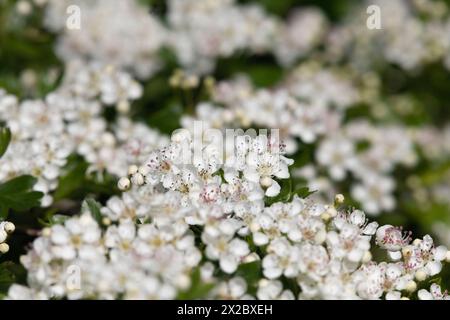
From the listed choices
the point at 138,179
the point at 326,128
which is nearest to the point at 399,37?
the point at 326,128

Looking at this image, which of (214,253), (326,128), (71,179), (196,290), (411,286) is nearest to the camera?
(196,290)

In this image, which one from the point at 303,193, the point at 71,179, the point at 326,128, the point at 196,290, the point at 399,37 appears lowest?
the point at 196,290

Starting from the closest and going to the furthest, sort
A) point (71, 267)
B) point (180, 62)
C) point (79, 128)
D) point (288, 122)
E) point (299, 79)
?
point (71, 267)
point (79, 128)
point (288, 122)
point (180, 62)
point (299, 79)

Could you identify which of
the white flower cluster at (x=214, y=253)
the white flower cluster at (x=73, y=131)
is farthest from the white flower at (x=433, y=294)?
the white flower cluster at (x=73, y=131)

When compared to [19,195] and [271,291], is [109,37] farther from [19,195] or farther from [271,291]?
[271,291]

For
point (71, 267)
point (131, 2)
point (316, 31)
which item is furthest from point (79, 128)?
point (316, 31)

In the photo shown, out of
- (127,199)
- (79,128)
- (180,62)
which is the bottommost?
(127,199)

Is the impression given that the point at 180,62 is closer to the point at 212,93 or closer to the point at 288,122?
the point at 212,93

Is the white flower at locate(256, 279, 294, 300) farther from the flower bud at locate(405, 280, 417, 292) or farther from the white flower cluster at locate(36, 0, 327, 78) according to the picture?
the white flower cluster at locate(36, 0, 327, 78)
